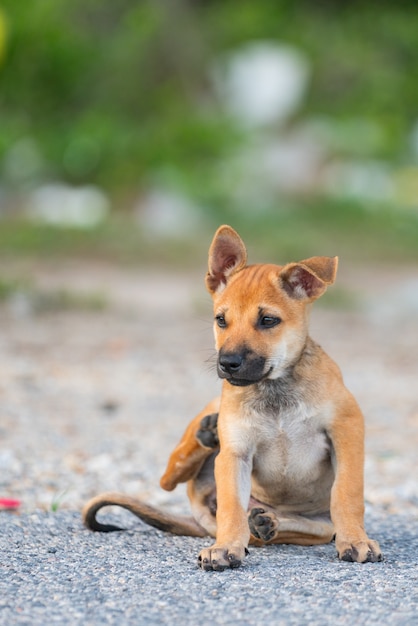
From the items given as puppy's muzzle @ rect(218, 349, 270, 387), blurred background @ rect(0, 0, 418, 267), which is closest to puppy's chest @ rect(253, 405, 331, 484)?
puppy's muzzle @ rect(218, 349, 270, 387)

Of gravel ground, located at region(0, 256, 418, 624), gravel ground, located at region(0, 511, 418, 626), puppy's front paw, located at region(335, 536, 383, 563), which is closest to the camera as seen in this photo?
gravel ground, located at region(0, 511, 418, 626)

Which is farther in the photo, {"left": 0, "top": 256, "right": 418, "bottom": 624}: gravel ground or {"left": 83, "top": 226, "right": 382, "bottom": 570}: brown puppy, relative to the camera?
{"left": 83, "top": 226, "right": 382, "bottom": 570}: brown puppy

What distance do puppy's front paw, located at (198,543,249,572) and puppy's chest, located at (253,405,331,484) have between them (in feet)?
1.67

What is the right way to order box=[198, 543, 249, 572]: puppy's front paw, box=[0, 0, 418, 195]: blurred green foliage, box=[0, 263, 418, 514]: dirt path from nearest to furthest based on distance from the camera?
box=[198, 543, 249, 572]: puppy's front paw
box=[0, 263, 418, 514]: dirt path
box=[0, 0, 418, 195]: blurred green foliage

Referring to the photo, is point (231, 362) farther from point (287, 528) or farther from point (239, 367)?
point (287, 528)

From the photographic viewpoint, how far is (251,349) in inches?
183

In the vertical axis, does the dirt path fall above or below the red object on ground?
above

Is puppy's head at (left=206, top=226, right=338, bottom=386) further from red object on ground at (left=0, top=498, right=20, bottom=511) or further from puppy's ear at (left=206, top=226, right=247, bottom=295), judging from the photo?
red object on ground at (left=0, top=498, right=20, bottom=511)

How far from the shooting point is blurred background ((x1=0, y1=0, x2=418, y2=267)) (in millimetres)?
19328

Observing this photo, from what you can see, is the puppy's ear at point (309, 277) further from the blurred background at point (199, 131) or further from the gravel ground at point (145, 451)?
the blurred background at point (199, 131)

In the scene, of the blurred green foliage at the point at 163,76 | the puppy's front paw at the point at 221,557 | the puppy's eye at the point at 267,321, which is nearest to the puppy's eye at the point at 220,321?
the puppy's eye at the point at 267,321

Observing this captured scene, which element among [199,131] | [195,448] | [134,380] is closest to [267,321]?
[195,448]

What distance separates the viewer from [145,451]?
746 centimetres

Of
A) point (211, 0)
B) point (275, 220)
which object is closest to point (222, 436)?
point (275, 220)
